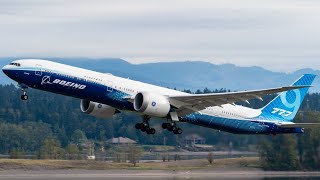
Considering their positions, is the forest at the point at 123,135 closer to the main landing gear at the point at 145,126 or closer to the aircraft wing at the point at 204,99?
the main landing gear at the point at 145,126

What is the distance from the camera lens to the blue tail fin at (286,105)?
78250 mm

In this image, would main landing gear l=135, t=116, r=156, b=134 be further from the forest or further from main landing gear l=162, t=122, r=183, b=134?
main landing gear l=162, t=122, r=183, b=134

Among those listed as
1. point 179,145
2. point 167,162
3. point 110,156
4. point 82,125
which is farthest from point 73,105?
point 179,145

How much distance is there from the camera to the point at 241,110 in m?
75.3

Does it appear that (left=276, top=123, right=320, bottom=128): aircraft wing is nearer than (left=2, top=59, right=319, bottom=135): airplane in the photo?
No

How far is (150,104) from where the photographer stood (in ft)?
228

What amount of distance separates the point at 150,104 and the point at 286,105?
1635 centimetres

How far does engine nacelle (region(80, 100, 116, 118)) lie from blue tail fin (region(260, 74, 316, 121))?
42.7 feet

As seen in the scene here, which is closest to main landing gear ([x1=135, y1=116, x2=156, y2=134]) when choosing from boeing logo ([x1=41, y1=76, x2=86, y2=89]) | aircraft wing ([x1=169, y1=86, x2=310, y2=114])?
aircraft wing ([x1=169, y1=86, x2=310, y2=114])

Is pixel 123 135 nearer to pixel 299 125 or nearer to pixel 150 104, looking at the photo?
pixel 299 125

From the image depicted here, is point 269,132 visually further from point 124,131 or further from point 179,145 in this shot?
point 124,131

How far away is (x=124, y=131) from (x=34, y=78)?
4359 cm

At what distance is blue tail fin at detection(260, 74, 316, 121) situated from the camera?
78250mm

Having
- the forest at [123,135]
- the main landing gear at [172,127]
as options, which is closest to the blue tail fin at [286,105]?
the forest at [123,135]
